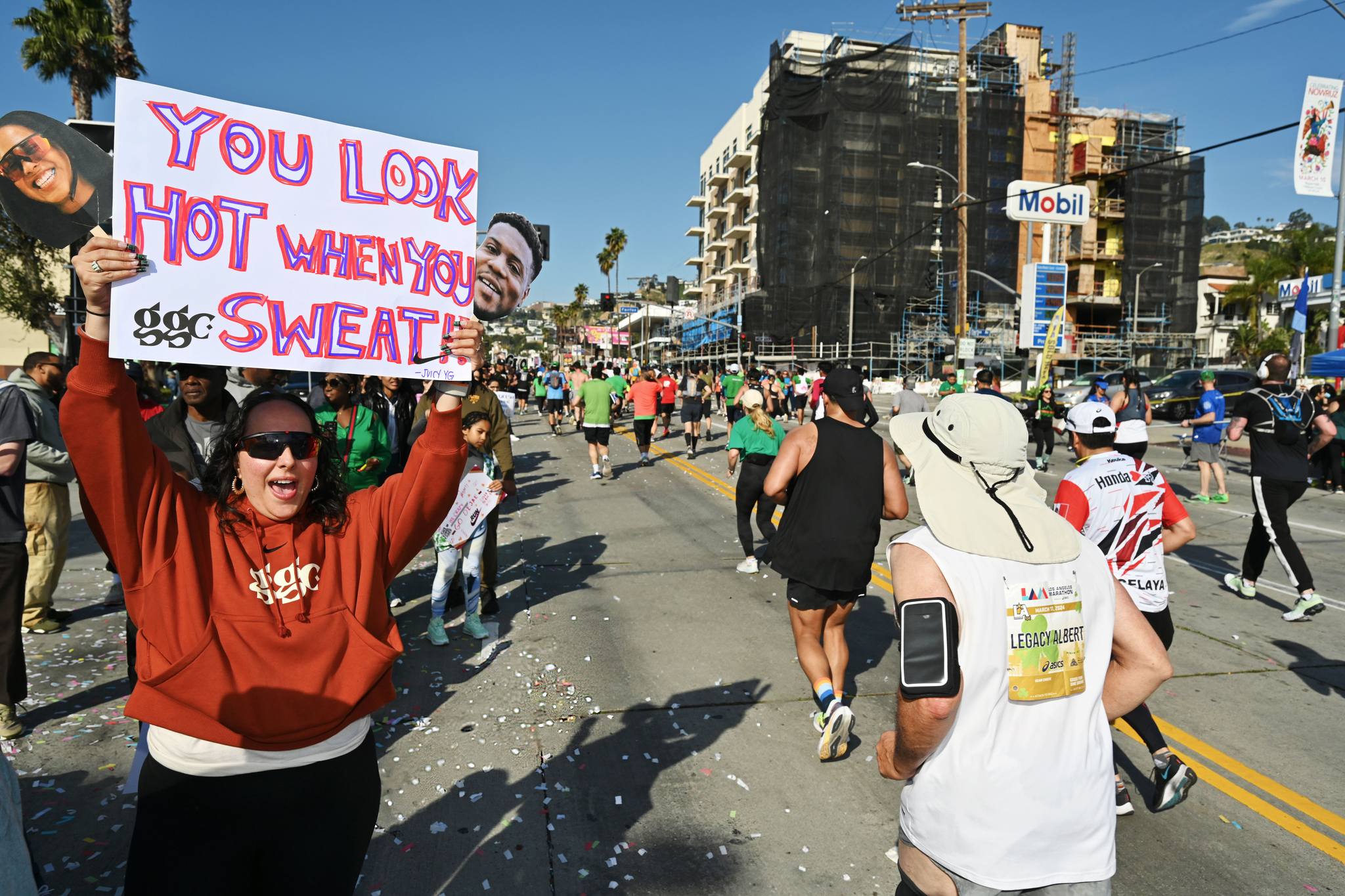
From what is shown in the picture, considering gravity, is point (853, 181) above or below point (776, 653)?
above

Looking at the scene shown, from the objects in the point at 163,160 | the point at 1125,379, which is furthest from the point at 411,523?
the point at 1125,379

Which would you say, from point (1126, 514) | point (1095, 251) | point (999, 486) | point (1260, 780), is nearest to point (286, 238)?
point (999, 486)

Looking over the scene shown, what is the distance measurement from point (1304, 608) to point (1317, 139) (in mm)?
15323

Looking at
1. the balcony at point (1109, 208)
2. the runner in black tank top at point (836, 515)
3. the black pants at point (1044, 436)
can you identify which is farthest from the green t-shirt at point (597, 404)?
the balcony at point (1109, 208)

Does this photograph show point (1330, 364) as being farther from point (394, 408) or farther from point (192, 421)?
point (192, 421)

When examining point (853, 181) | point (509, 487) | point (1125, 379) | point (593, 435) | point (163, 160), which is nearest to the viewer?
point (163, 160)

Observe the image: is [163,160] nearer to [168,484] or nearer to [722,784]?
[168,484]

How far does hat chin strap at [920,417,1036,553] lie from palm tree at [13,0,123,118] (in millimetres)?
27789

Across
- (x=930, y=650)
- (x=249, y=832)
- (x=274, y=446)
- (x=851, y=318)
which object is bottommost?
(x=249, y=832)

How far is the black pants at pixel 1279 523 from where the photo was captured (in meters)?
6.88

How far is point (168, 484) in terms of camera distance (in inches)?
83.4

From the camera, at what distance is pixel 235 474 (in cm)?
232

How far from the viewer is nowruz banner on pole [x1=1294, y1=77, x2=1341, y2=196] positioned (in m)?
16.5

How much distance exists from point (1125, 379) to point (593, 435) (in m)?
8.41
